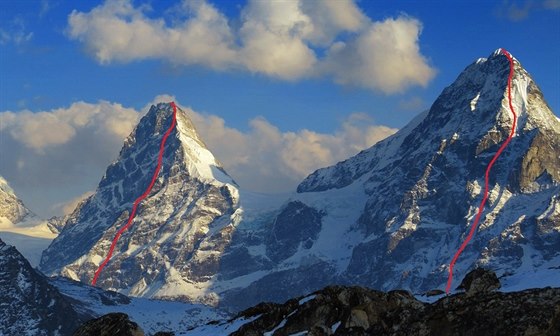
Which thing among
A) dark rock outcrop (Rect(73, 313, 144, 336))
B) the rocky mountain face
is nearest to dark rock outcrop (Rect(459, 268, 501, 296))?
the rocky mountain face

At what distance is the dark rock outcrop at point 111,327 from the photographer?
5347 cm

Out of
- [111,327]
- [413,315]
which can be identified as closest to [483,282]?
[413,315]

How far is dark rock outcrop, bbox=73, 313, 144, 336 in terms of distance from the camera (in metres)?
53.5

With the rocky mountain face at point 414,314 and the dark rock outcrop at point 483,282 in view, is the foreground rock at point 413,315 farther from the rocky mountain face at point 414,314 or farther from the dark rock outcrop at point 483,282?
the dark rock outcrop at point 483,282

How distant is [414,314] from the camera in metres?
38.8

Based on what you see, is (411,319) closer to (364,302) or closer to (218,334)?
(364,302)

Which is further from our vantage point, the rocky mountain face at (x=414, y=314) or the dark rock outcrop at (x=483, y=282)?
the dark rock outcrop at (x=483, y=282)

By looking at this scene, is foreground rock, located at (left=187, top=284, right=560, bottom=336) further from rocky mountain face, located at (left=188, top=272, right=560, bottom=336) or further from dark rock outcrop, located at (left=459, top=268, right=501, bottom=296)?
dark rock outcrop, located at (left=459, top=268, right=501, bottom=296)

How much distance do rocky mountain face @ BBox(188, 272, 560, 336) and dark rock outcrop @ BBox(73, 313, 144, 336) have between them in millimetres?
8175

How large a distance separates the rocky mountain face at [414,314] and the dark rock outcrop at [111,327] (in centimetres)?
817

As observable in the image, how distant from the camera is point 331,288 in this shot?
199 feet

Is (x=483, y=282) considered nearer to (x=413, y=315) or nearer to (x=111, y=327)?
(x=413, y=315)

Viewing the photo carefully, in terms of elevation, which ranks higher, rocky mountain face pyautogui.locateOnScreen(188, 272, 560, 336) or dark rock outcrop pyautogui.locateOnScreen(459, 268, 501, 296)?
dark rock outcrop pyautogui.locateOnScreen(459, 268, 501, 296)

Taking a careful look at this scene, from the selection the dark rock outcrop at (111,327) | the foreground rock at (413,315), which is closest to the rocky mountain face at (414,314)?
the foreground rock at (413,315)
